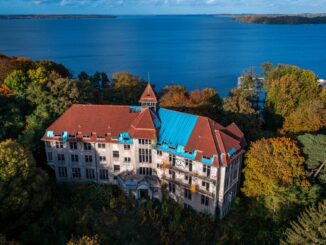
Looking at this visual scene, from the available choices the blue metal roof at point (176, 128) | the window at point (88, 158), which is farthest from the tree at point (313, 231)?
the window at point (88, 158)

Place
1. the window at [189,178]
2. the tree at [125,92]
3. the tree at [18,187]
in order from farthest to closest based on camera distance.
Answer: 1. the tree at [125,92]
2. the window at [189,178]
3. the tree at [18,187]

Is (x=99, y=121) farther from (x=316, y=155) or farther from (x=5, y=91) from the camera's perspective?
(x=316, y=155)

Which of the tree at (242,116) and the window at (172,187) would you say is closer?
the window at (172,187)

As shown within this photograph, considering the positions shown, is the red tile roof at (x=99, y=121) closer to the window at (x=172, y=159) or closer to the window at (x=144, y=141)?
the window at (x=144, y=141)

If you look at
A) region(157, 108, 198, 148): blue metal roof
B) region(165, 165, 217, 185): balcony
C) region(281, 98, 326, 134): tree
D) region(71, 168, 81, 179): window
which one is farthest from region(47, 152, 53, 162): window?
region(281, 98, 326, 134): tree

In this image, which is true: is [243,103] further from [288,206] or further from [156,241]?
[156,241]

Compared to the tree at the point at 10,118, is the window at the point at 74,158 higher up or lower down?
lower down

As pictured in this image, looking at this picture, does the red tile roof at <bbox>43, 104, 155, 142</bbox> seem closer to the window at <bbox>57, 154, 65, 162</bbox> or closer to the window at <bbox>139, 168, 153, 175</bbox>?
the window at <bbox>57, 154, 65, 162</bbox>
